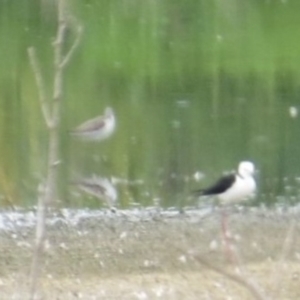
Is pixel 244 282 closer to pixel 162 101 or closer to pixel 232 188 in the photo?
pixel 232 188

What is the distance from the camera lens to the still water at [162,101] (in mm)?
8195

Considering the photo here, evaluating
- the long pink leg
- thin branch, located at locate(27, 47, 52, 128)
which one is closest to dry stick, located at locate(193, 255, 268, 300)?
thin branch, located at locate(27, 47, 52, 128)

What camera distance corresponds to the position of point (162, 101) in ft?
35.6

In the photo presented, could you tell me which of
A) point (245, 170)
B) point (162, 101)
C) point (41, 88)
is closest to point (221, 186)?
point (245, 170)

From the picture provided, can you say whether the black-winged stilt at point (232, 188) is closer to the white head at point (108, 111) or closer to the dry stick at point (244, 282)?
the white head at point (108, 111)

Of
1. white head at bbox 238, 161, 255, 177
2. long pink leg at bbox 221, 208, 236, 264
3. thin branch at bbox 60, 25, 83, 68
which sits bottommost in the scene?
long pink leg at bbox 221, 208, 236, 264

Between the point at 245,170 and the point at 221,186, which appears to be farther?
the point at 245,170

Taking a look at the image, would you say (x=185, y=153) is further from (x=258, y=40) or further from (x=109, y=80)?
Result: (x=258, y=40)

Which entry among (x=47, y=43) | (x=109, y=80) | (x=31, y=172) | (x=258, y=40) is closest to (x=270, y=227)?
(x=31, y=172)

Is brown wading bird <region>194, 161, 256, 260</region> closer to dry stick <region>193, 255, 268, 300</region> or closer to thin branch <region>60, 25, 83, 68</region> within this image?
thin branch <region>60, 25, 83, 68</region>

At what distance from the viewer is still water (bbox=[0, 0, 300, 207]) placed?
323 inches

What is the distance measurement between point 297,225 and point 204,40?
28.6 ft

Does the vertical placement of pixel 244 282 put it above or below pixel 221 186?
above

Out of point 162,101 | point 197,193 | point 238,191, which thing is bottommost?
point 162,101
